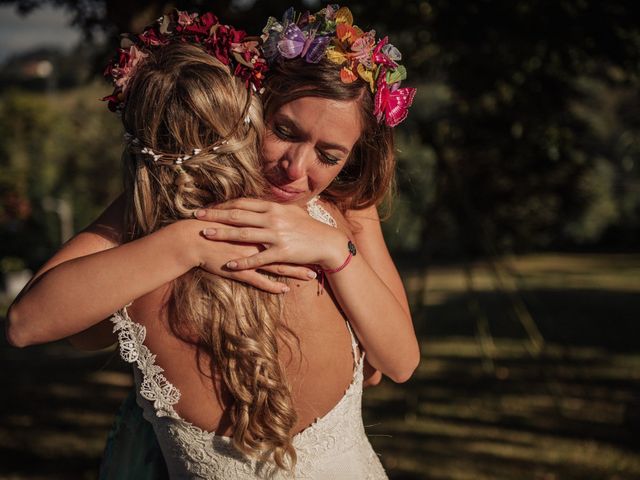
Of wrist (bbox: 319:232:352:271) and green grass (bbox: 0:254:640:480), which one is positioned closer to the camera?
wrist (bbox: 319:232:352:271)

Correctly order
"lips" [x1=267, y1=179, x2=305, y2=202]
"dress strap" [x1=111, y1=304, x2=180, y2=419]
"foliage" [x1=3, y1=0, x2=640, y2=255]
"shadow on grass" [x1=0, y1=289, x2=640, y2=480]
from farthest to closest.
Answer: "shadow on grass" [x1=0, y1=289, x2=640, y2=480] → "foliage" [x1=3, y1=0, x2=640, y2=255] → "lips" [x1=267, y1=179, x2=305, y2=202] → "dress strap" [x1=111, y1=304, x2=180, y2=419]

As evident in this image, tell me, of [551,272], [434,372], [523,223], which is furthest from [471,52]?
[523,223]

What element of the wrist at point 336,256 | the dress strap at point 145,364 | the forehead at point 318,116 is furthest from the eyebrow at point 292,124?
the dress strap at point 145,364

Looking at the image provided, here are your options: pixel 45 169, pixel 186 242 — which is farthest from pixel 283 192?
pixel 45 169

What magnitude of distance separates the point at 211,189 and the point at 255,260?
0.20 metres

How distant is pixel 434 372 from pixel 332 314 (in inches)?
271

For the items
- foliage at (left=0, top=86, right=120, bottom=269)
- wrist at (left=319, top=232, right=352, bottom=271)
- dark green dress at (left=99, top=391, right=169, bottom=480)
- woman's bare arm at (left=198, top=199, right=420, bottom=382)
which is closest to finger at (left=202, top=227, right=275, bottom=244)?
woman's bare arm at (left=198, top=199, right=420, bottom=382)

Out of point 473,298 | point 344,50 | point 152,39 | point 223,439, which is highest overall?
point 152,39

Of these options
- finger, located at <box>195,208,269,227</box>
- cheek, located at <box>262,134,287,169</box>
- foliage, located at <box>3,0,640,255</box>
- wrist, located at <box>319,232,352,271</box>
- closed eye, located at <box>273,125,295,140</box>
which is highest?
closed eye, located at <box>273,125,295,140</box>

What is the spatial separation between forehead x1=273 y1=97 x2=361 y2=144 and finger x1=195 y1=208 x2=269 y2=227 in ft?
0.87

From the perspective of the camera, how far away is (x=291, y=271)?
1.67 meters

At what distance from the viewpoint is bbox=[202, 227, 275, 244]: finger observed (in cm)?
160

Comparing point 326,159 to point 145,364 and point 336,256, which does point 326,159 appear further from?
point 145,364

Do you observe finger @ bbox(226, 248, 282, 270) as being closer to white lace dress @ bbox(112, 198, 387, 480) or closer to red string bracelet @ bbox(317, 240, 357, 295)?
red string bracelet @ bbox(317, 240, 357, 295)
